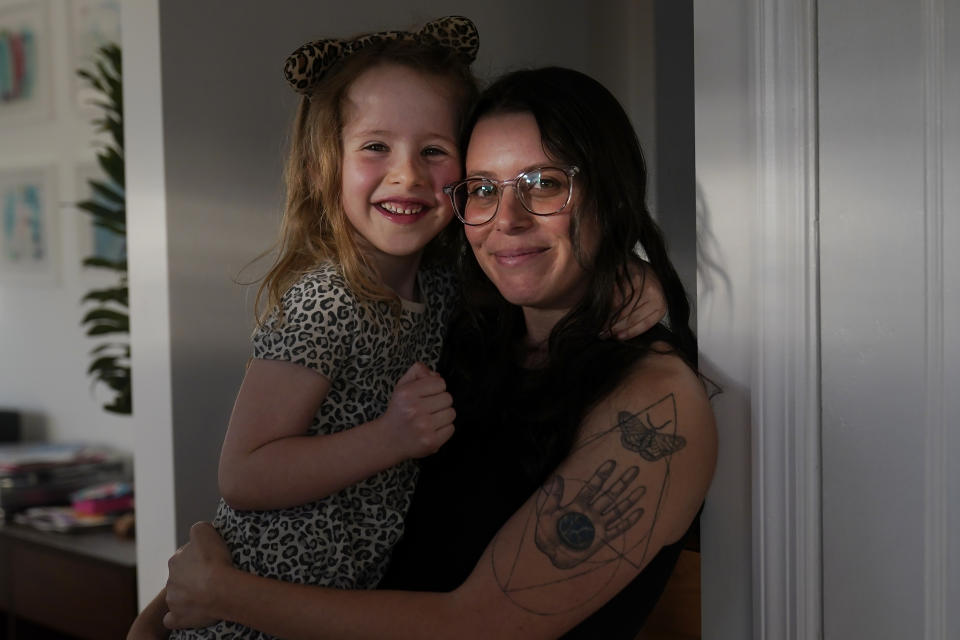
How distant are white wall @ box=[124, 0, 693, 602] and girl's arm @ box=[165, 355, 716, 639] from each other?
3.39ft

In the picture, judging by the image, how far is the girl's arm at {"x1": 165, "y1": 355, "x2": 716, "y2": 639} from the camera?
1061 millimetres

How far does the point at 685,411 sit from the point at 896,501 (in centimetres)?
30

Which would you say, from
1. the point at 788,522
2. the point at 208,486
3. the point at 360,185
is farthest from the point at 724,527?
the point at 208,486

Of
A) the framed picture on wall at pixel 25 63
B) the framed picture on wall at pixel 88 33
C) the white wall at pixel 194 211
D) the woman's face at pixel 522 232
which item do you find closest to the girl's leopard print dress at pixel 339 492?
the woman's face at pixel 522 232

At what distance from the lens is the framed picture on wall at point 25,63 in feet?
12.7

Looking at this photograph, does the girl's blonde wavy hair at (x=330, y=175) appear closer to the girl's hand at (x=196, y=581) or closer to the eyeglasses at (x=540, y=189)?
the eyeglasses at (x=540, y=189)

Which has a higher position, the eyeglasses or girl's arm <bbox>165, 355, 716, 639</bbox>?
the eyeglasses

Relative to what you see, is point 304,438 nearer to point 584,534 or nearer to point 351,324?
point 351,324

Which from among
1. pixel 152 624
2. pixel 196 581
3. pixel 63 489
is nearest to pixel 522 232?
pixel 196 581

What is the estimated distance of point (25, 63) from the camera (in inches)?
155

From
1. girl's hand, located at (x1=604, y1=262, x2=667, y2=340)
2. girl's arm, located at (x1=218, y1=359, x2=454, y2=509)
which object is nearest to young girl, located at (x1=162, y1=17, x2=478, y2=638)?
girl's arm, located at (x1=218, y1=359, x2=454, y2=509)

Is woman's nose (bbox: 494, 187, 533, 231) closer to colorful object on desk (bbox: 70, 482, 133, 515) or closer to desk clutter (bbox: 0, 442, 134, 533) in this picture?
desk clutter (bbox: 0, 442, 134, 533)

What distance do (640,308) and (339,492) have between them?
514 millimetres

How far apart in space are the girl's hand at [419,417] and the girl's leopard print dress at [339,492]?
0.12m
